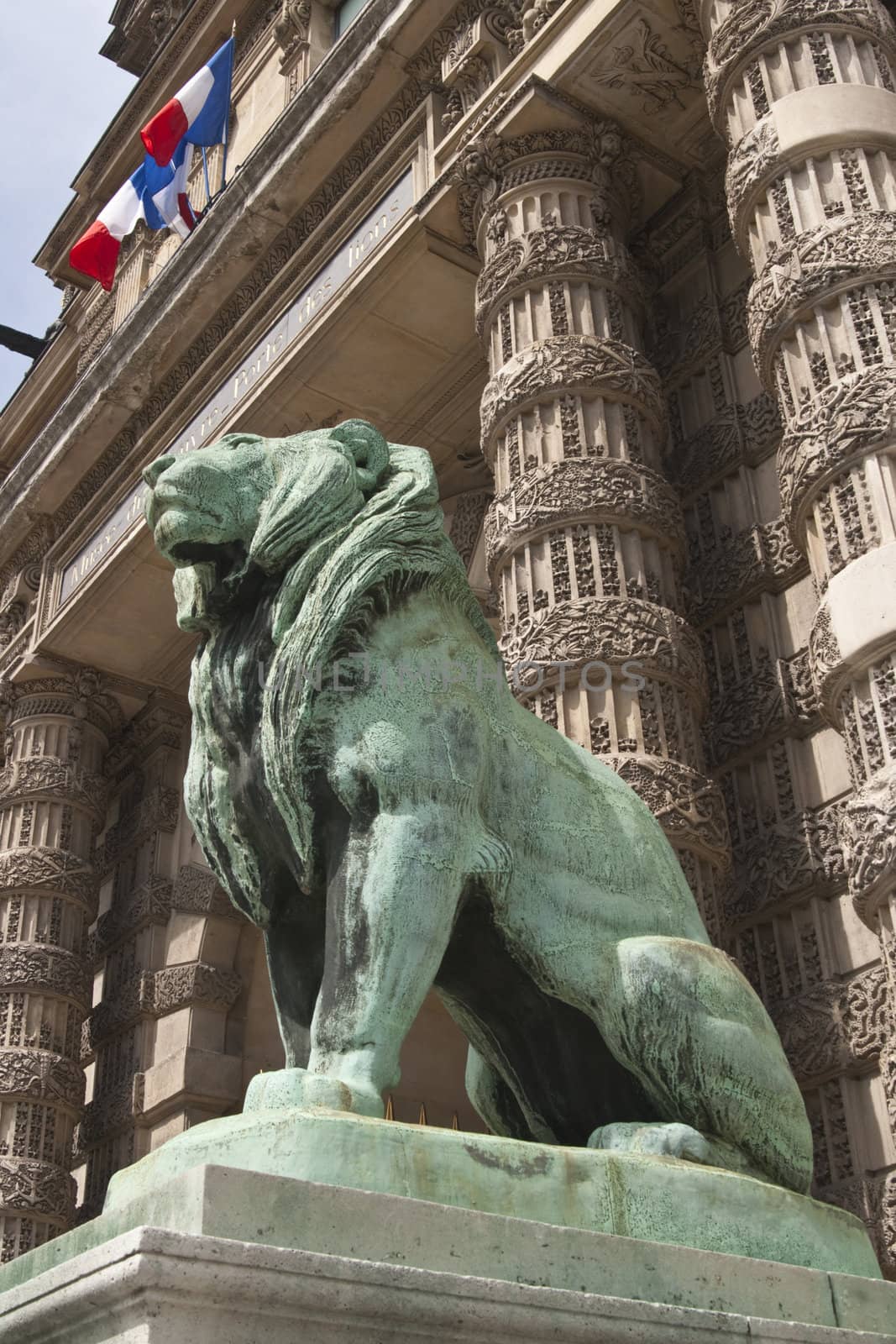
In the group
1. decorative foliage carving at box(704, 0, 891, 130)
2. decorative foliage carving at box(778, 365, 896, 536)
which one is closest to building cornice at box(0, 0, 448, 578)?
decorative foliage carving at box(704, 0, 891, 130)

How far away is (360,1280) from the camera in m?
2.06

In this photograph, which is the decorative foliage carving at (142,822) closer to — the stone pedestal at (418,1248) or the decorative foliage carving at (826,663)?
the decorative foliage carving at (826,663)

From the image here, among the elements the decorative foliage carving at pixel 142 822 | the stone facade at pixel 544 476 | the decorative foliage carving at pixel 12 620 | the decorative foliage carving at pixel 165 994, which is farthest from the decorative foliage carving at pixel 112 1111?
the decorative foliage carving at pixel 12 620

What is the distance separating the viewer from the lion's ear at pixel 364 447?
3.43 meters

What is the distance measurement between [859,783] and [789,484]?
1.42m

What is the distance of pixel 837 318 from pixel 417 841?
4.14 m

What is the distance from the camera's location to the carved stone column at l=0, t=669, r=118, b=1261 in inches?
436

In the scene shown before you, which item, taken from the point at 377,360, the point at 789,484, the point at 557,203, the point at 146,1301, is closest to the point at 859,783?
the point at 789,484

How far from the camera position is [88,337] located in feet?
57.0

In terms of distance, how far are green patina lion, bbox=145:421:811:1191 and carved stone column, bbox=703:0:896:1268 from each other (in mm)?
2111

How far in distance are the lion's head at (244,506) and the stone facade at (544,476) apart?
263cm

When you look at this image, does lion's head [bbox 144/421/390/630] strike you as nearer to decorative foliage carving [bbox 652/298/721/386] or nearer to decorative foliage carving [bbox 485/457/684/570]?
A: decorative foliage carving [bbox 485/457/684/570]

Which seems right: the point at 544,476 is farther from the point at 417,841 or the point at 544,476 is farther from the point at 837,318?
the point at 417,841

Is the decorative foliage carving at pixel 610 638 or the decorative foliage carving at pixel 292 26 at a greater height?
the decorative foliage carving at pixel 292 26
